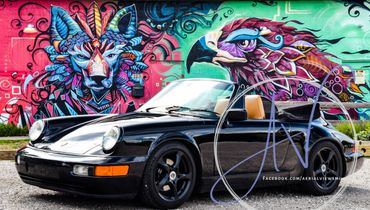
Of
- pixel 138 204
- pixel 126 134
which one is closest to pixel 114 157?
pixel 126 134

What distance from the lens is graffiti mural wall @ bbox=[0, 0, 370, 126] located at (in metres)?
18.3

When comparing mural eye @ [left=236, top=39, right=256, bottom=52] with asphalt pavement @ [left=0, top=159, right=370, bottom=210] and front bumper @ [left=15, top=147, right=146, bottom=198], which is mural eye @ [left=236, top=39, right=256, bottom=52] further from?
front bumper @ [left=15, top=147, right=146, bottom=198]

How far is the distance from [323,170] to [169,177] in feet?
7.02

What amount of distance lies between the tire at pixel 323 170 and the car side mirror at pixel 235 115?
1117 millimetres

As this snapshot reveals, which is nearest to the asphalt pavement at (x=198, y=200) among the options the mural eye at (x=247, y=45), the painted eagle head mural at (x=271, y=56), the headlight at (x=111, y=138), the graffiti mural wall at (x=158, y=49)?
the headlight at (x=111, y=138)

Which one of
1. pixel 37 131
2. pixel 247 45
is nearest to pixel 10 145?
pixel 37 131

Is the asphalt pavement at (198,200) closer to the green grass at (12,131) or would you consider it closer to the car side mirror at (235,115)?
the car side mirror at (235,115)

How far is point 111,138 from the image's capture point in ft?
17.8

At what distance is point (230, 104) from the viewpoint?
20.9 feet

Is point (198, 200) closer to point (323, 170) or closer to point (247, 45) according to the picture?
point (323, 170)

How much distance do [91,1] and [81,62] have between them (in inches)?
76.3

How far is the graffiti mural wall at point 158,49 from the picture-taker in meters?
18.3

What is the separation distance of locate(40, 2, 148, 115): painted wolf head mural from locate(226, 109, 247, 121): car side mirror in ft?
41.1

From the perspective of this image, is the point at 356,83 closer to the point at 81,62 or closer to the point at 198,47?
the point at 198,47
